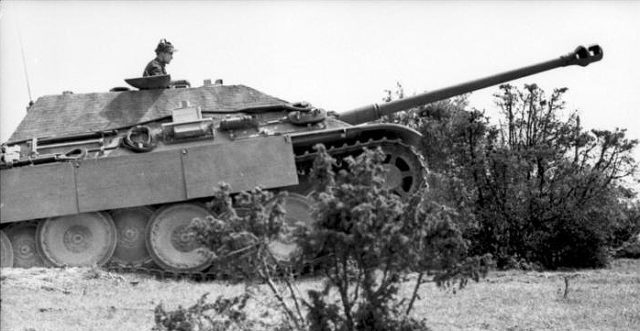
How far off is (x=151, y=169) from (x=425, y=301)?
21.3 feet

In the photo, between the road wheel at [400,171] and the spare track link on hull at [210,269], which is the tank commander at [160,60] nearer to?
the spare track link on hull at [210,269]

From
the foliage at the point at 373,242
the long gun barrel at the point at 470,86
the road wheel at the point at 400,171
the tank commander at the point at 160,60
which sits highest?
the tank commander at the point at 160,60

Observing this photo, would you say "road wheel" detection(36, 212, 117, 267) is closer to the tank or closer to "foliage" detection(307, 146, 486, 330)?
the tank

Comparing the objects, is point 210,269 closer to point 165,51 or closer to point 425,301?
point 165,51

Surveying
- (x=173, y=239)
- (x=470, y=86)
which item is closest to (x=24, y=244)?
(x=173, y=239)

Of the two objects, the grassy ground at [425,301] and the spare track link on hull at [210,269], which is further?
the spare track link on hull at [210,269]

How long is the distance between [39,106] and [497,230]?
9.86 metres

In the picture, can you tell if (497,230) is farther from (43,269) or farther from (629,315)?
(43,269)

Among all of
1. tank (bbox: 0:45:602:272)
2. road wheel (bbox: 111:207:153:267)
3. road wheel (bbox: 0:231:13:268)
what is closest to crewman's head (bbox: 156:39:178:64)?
tank (bbox: 0:45:602:272)

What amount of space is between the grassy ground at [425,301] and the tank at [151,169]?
3.91 ft

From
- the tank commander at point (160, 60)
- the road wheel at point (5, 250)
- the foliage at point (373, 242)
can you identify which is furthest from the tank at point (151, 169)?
the foliage at point (373, 242)

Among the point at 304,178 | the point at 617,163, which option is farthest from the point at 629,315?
the point at 617,163

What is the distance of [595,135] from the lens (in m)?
21.2

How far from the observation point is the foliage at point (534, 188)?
19.0m
